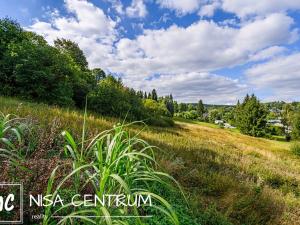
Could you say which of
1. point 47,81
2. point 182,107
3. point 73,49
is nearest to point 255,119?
point 73,49

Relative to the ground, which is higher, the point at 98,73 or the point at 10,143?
the point at 98,73

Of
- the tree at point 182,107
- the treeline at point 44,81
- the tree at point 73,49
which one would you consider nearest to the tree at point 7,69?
the treeline at point 44,81

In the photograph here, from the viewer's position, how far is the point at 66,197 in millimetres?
2586

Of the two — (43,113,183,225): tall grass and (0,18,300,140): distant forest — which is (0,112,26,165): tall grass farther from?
(0,18,300,140): distant forest

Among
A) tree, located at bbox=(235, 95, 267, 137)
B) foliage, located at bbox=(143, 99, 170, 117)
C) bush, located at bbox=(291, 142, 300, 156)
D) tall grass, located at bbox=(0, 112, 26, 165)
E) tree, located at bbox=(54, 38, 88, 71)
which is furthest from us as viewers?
tree, located at bbox=(235, 95, 267, 137)

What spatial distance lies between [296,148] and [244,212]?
1288 inches

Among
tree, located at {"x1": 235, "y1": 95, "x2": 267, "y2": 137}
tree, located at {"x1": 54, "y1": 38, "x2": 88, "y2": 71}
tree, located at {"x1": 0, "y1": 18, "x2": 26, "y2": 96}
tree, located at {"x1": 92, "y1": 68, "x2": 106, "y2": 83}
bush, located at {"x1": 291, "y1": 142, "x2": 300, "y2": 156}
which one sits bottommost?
bush, located at {"x1": 291, "y1": 142, "x2": 300, "y2": 156}

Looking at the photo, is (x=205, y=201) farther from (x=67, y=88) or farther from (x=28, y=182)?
(x=67, y=88)

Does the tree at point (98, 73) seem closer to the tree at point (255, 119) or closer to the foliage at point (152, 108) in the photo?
the foliage at point (152, 108)

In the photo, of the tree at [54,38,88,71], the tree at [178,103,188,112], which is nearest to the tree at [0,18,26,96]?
the tree at [54,38,88,71]

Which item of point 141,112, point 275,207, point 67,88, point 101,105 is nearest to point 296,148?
point 141,112

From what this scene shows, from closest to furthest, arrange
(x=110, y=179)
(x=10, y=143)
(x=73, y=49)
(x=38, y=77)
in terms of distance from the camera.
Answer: (x=110, y=179) < (x=10, y=143) < (x=38, y=77) < (x=73, y=49)

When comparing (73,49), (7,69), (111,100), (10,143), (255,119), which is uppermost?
(73,49)

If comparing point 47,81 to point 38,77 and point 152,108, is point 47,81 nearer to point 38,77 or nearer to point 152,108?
point 38,77
